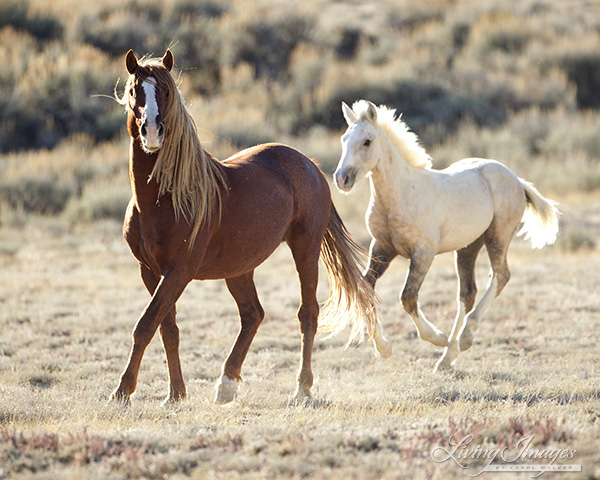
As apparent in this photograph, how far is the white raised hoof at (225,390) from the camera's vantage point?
17.4 feet

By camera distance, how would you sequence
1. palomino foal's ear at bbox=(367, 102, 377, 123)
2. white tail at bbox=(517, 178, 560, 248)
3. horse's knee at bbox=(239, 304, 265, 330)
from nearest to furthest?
horse's knee at bbox=(239, 304, 265, 330) → palomino foal's ear at bbox=(367, 102, 377, 123) → white tail at bbox=(517, 178, 560, 248)

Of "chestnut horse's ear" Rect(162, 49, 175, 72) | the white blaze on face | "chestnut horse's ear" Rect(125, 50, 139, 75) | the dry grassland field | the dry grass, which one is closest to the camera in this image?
the dry grass

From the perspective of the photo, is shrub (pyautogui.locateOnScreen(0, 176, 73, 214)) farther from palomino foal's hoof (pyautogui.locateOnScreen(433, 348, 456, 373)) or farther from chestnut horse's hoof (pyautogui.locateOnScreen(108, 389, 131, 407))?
chestnut horse's hoof (pyautogui.locateOnScreen(108, 389, 131, 407))

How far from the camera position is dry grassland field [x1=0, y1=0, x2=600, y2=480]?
388 cm

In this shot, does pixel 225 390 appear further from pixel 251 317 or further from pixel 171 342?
pixel 251 317

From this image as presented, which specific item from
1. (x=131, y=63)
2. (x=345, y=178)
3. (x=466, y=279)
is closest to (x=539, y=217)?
(x=466, y=279)

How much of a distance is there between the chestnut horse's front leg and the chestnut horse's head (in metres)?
0.80

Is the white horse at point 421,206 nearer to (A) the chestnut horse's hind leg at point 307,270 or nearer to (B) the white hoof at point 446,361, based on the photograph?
(B) the white hoof at point 446,361

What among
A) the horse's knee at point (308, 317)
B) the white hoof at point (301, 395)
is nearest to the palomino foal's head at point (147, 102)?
the horse's knee at point (308, 317)

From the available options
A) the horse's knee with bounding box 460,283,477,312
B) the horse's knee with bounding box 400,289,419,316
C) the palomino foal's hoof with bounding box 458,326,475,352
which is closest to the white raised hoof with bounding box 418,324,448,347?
the horse's knee with bounding box 400,289,419,316

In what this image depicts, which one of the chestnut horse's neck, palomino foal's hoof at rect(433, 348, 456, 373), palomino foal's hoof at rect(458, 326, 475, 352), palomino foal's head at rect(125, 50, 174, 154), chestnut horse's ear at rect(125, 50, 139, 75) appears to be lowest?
palomino foal's hoof at rect(433, 348, 456, 373)

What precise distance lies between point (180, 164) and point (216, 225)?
49 centimetres

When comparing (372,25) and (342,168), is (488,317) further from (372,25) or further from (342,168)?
(372,25)

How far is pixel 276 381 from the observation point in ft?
20.9
